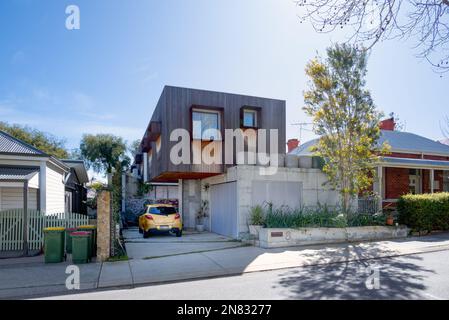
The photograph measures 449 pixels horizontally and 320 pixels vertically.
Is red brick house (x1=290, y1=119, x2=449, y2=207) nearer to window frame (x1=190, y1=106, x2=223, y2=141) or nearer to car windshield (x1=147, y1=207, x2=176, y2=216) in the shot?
window frame (x1=190, y1=106, x2=223, y2=141)

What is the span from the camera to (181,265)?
335 inches

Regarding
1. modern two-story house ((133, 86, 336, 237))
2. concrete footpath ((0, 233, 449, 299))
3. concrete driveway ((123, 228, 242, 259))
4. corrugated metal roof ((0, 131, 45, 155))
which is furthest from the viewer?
modern two-story house ((133, 86, 336, 237))

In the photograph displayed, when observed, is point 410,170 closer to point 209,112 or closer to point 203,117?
point 209,112

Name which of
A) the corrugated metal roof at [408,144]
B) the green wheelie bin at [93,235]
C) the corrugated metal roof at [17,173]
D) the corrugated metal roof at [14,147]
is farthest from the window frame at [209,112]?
the corrugated metal roof at [408,144]

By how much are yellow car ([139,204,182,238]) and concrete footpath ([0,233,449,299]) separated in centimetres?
384

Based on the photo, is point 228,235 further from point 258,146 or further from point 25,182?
point 25,182

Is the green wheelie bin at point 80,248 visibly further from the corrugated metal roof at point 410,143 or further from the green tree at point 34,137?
the green tree at point 34,137

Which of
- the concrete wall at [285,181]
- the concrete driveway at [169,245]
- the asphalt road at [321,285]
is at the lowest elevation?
the concrete driveway at [169,245]

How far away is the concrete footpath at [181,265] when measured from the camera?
23.0 feet

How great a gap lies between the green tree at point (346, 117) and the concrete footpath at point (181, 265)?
10.4ft

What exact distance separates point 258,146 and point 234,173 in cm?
298

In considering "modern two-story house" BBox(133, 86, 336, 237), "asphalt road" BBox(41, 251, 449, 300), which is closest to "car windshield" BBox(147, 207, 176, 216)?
"modern two-story house" BBox(133, 86, 336, 237)

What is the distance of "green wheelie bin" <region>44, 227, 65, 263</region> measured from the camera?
9.12 meters
